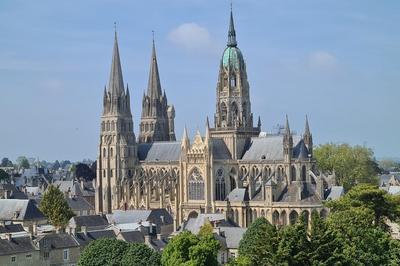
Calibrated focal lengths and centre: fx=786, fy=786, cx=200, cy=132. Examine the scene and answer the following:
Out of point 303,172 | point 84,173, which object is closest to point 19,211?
point 303,172

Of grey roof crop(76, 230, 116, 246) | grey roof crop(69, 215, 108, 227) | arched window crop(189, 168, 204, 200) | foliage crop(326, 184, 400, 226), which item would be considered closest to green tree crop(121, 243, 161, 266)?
grey roof crop(76, 230, 116, 246)

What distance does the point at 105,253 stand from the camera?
199 ft

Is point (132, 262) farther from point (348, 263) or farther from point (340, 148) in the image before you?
point (340, 148)

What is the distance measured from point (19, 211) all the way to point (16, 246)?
106ft

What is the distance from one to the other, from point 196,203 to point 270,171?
1206 cm

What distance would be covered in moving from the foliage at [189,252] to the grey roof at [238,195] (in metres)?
50.5

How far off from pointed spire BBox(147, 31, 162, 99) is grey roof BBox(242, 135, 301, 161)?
28687 millimetres

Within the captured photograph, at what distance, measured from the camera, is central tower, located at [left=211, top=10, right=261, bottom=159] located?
120375 mm

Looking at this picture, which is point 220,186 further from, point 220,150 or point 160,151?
point 160,151

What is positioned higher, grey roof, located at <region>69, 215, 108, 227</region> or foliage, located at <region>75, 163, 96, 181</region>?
foliage, located at <region>75, 163, 96, 181</region>

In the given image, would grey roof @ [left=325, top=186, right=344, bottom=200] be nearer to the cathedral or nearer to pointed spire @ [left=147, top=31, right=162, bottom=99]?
the cathedral

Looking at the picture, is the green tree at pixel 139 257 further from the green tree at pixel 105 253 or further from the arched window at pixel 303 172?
the arched window at pixel 303 172

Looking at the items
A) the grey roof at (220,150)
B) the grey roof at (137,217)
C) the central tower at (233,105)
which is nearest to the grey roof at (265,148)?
the central tower at (233,105)

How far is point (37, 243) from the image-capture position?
67688mm
